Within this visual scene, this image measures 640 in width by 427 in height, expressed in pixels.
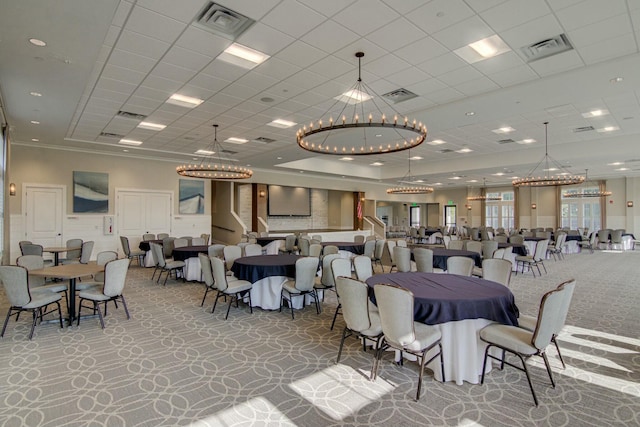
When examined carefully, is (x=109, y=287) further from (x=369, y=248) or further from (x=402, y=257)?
(x=369, y=248)

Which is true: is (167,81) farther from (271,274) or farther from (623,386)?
(623,386)

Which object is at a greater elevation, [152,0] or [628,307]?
[152,0]

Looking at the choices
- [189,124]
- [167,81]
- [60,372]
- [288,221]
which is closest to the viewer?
[60,372]

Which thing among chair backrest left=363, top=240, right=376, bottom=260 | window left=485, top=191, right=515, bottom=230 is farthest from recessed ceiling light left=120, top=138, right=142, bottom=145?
window left=485, top=191, right=515, bottom=230

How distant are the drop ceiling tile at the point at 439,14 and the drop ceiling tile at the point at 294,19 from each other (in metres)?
1.16

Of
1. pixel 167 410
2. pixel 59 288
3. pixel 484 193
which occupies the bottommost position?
pixel 167 410

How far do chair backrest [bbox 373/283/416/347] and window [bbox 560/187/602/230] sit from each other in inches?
910

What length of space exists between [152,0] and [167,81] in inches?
95.0

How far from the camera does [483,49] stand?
196 inches

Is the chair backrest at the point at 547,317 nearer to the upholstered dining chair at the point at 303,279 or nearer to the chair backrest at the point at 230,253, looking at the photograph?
the upholstered dining chair at the point at 303,279

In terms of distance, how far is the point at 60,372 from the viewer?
12.2ft

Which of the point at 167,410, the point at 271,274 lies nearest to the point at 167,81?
the point at 271,274

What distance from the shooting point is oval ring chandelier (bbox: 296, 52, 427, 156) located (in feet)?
17.1

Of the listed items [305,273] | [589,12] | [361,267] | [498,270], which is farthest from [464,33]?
[305,273]
